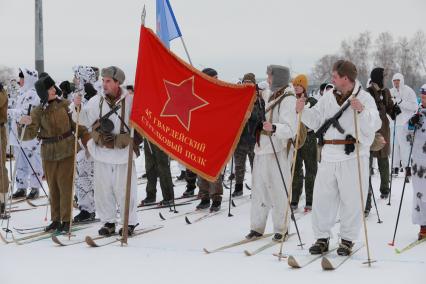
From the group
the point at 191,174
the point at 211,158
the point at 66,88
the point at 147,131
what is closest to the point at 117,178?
the point at 147,131

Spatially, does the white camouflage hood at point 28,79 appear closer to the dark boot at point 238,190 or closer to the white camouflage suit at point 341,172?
the dark boot at point 238,190

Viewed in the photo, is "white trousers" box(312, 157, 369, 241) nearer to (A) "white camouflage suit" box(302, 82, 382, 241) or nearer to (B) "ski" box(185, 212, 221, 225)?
(A) "white camouflage suit" box(302, 82, 382, 241)

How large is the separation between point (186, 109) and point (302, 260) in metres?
2.25

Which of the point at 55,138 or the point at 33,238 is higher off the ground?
the point at 55,138

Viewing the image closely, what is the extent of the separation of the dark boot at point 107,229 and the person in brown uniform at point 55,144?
1.80 ft

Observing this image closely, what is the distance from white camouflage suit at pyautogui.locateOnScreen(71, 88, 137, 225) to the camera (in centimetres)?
806

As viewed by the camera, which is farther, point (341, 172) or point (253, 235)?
point (253, 235)

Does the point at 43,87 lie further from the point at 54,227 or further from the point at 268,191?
the point at 268,191

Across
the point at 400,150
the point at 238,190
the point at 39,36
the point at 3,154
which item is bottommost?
the point at 238,190

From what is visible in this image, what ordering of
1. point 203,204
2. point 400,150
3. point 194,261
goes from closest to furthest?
point 194,261
point 203,204
point 400,150

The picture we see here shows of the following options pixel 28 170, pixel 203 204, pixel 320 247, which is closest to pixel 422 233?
pixel 320 247

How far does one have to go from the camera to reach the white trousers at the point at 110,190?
8.09 metres

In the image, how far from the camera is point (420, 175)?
7719 mm

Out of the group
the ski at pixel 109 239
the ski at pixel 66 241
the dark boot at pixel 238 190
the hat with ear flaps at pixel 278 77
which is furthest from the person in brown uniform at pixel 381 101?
the ski at pixel 66 241
